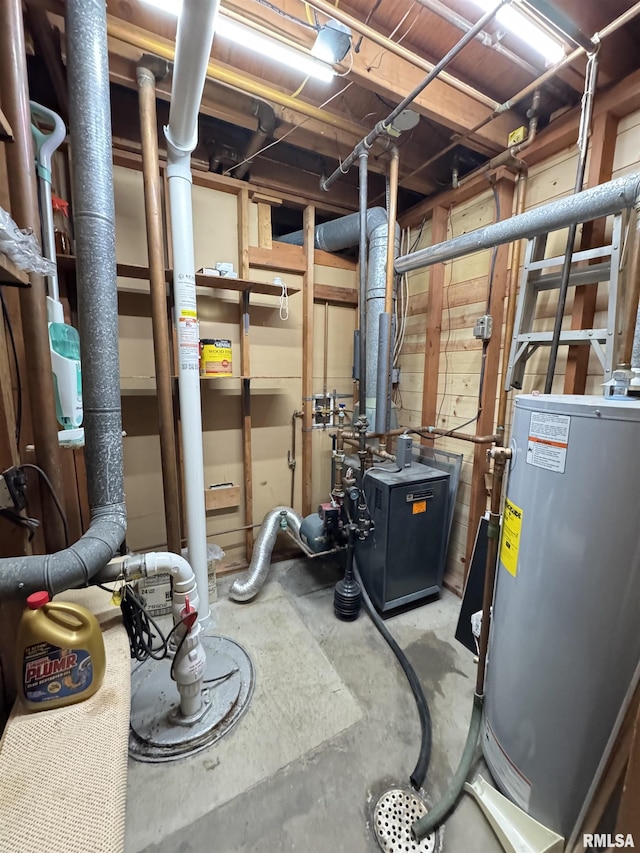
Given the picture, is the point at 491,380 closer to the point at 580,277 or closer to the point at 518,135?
the point at 580,277

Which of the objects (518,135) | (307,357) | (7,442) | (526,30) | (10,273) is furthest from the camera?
(307,357)

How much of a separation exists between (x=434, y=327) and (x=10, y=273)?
7.55 feet

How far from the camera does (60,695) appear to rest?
0.87 meters

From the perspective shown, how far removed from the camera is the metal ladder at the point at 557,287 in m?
1.41

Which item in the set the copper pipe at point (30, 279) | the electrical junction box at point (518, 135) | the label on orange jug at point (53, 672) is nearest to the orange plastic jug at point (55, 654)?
the label on orange jug at point (53, 672)

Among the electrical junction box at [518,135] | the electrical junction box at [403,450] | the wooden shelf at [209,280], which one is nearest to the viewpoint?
the wooden shelf at [209,280]

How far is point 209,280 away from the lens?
6.69 feet

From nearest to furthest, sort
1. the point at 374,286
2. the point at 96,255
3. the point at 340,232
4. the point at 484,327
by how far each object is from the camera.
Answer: the point at 96,255 → the point at 484,327 → the point at 374,286 → the point at 340,232

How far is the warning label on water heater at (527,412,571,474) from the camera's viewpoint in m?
0.94

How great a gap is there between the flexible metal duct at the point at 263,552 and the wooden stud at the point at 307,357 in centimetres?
30

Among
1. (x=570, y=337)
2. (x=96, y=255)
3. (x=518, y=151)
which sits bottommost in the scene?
(x=570, y=337)

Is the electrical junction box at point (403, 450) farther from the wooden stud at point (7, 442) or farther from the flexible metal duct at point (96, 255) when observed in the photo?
the wooden stud at point (7, 442)

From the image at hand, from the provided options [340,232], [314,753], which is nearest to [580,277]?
[340,232]

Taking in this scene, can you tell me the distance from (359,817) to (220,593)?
57.0 inches
